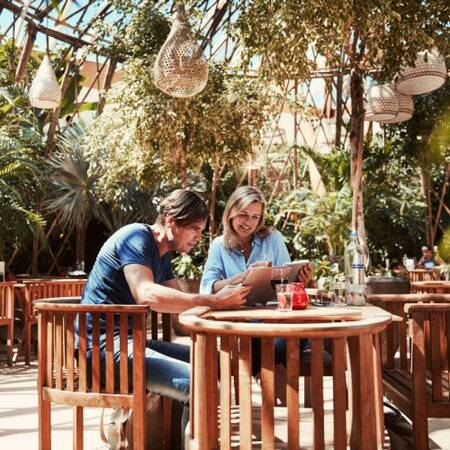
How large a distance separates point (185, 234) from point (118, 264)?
0.87 ft

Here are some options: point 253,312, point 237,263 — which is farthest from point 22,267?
point 253,312

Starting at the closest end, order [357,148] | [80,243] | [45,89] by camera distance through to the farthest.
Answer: [357,148]
[45,89]
[80,243]

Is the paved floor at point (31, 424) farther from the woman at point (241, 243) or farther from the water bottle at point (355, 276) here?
the woman at point (241, 243)

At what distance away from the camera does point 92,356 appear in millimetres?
2068

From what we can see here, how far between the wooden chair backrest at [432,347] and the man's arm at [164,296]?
0.59 meters

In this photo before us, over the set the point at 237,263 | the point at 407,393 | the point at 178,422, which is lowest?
the point at 178,422

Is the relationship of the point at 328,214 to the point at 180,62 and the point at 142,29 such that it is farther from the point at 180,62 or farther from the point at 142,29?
the point at 180,62

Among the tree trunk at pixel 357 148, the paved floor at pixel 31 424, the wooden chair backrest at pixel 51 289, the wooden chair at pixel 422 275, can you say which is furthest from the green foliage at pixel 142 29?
the paved floor at pixel 31 424

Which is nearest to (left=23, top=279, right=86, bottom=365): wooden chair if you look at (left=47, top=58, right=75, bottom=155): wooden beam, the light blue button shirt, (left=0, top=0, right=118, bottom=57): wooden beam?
the light blue button shirt

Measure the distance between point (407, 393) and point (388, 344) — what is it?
0.47 metres

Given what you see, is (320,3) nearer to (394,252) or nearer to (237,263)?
(237,263)

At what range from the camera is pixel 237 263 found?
2977mm

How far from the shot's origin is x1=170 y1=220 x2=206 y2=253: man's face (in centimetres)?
233

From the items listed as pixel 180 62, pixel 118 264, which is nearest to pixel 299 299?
pixel 118 264
